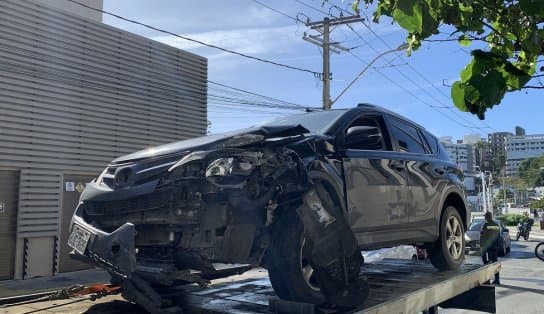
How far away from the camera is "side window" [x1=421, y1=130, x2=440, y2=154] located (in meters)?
6.12

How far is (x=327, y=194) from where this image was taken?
3.80 meters

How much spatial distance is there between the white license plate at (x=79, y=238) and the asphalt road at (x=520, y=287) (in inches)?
289

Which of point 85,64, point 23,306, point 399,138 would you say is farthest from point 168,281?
point 85,64

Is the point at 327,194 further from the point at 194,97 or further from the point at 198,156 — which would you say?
the point at 194,97

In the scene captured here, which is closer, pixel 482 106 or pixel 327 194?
pixel 482 106

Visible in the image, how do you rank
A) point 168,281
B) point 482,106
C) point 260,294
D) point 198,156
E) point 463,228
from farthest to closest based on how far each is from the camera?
point 463,228 < point 260,294 < point 198,156 < point 168,281 < point 482,106

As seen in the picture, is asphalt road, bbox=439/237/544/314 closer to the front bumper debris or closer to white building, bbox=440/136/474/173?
the front bumper debris

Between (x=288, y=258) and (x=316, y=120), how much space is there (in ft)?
5.25

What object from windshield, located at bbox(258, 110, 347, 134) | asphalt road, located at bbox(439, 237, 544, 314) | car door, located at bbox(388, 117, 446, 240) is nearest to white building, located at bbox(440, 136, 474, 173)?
asphalt road, located at bbox(439, 237, 544, 314)

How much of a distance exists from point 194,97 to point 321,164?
13.9 metres

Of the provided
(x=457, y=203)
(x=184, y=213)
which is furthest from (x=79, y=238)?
(x=457, y=203)

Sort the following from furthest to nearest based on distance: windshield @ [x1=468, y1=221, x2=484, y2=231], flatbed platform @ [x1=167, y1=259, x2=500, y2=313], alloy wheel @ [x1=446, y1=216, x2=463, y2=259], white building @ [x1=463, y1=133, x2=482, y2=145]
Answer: white building @ [x1=463, y1=133, x2=482, y2=145]
windshield @ [x1=468, y1=221, x2=484, y2=231]
alloy wheel @ [x1=446, y1=216, x2=463, y2=259]
flatbed platform @ [x1=167, y1=259, x2=500, y2=313]

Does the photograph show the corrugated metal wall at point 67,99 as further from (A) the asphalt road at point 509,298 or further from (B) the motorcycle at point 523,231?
(B) the motorcycle at point 523,231

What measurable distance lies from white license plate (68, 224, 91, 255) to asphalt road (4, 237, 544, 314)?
405mm
